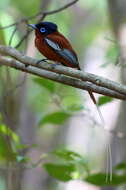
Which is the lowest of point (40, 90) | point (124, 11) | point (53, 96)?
point (53, 96)

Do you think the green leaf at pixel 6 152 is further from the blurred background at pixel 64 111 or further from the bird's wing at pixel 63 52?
the bird's wing at pixel 63 52

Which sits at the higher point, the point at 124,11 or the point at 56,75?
the point at 124,11

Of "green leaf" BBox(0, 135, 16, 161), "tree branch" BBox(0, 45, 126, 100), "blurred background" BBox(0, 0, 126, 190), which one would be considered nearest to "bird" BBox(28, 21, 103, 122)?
"blurred background" BBox(0, 0, 126, 190)

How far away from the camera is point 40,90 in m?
9.28

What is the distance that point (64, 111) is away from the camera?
391cm

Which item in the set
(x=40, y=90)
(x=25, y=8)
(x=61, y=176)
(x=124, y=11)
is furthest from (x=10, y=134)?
(x=40, y=90)

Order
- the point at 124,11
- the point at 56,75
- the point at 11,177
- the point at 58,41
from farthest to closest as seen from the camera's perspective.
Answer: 1. the point at 124,11
2. the point at 58,41
3. the point at 11,177
4. the point at 56,75

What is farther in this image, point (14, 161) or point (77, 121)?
point (77, 121)

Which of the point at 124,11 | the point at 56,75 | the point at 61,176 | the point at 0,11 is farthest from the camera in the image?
the point at 0,11

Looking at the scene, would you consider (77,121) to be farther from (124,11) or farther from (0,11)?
(124,11)

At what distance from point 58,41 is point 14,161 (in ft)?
3.19

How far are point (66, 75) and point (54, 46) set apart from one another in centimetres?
97

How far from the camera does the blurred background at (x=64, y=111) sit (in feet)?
12.6

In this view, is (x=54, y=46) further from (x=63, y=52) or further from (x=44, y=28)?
(x=44, y=28)
